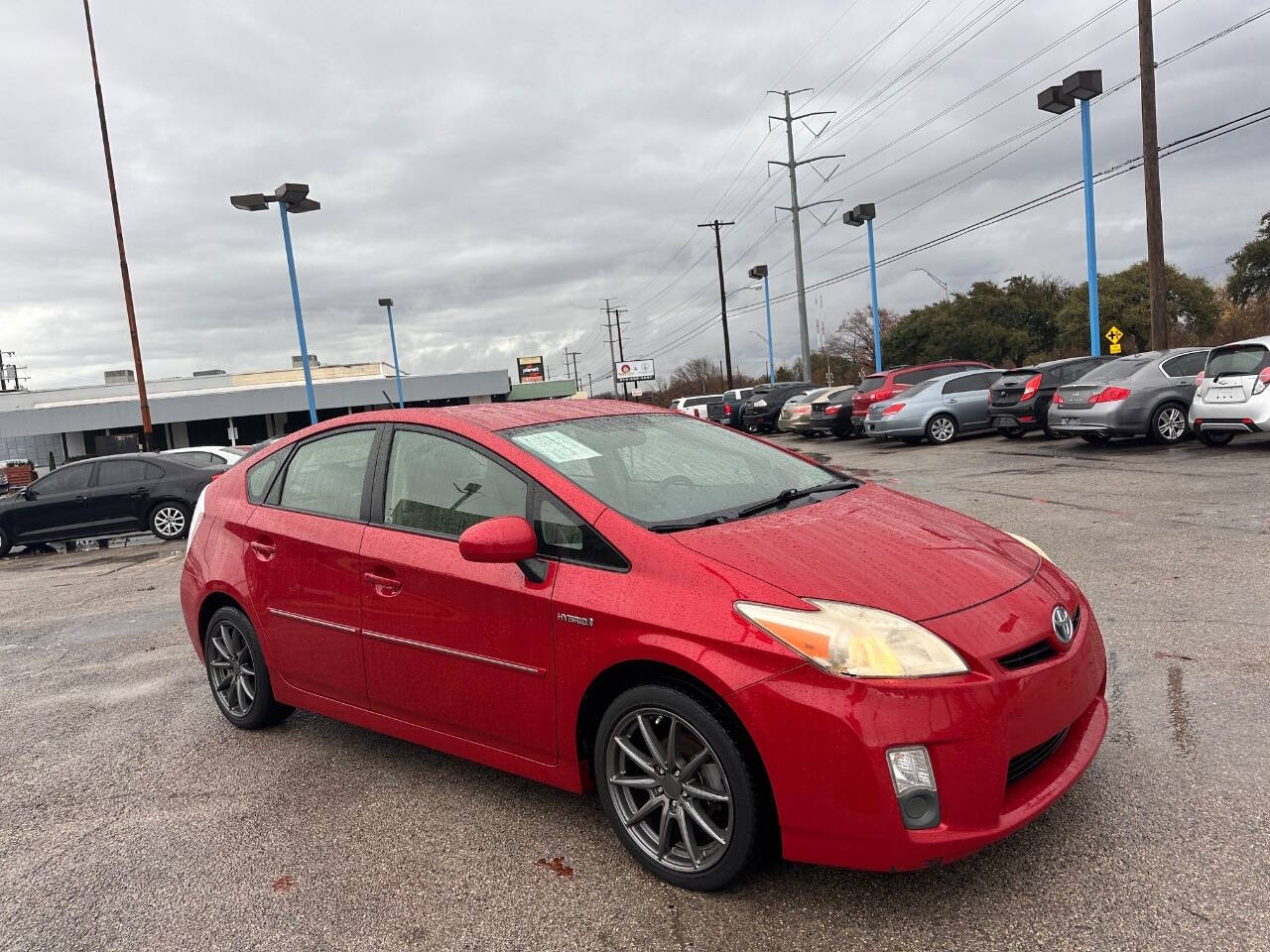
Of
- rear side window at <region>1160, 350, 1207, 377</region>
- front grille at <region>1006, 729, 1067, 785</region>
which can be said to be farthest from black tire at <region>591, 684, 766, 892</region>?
rear side window at <region>1160, 350, 1207, 377</region>

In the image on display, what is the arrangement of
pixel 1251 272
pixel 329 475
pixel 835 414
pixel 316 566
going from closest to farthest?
pixel 316 566, pixel 329 475, pixel 835 414, pixel 1251 272

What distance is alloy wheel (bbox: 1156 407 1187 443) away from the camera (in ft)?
43.4

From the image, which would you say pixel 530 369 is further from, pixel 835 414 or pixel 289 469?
pixel 289 469

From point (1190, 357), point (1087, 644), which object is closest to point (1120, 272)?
point (1190, 357)

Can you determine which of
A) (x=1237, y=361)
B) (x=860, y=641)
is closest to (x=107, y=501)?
(x=860, y=641)

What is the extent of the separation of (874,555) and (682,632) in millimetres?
701

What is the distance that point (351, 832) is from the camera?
3291mm

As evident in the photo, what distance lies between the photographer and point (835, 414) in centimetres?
2198

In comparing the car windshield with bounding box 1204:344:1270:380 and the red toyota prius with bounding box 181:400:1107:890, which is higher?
the car windshield with bounding box 1204:344:1270:380

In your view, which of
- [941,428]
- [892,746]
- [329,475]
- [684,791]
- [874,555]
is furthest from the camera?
[941,428]

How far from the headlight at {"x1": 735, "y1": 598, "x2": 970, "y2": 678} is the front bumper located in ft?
0.11

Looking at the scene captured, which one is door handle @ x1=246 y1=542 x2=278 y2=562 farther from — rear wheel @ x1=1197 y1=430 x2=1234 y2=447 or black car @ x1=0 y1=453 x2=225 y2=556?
rear wheel @ x1=1197 y1=430 x2=1234 y2=447

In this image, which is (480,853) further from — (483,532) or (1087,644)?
(1087,644)

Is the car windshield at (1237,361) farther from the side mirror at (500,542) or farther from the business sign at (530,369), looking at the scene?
the business sign at (530,369)
